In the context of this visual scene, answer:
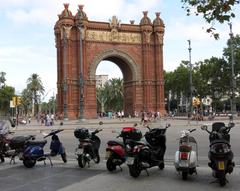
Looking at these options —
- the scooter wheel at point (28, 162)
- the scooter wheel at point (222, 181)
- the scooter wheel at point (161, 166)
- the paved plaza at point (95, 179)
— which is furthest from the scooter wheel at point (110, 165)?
the scooter wheel at point (222, 181)

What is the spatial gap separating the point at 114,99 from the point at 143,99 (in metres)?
57.7

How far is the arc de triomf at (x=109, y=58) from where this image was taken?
61312mm

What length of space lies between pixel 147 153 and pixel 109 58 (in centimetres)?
5757

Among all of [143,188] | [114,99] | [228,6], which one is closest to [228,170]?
[143,188]

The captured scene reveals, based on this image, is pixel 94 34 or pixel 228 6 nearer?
pixel 228 6

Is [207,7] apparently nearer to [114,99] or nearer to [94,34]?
[94,34]

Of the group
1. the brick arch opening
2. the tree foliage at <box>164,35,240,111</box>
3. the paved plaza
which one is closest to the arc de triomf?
the brick arch opening

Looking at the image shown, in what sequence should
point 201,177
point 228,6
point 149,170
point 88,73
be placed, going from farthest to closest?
point 88,73 → point 149,170 → point 201,177 → point 228,6

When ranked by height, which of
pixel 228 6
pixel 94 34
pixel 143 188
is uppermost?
pixel 94 34

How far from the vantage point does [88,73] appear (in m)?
62.7

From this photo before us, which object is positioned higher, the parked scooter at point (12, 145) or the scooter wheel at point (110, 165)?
the parked scooter at point (12, 145)

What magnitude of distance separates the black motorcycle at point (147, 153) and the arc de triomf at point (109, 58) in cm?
4871

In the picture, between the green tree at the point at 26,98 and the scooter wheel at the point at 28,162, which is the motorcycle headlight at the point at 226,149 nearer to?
the scooter wheel at the point at 28,162

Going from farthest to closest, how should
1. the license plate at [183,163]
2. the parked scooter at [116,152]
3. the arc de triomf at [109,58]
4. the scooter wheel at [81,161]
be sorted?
the arc de triomf at [109,58], the scooter wheel at [81,161], the parked scooter at [116,152], the license plate at [183,163]
